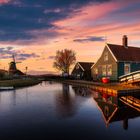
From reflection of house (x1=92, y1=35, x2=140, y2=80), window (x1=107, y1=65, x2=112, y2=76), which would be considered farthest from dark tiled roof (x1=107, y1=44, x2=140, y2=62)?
window (x1=107, y1=65, x2=112, y2=76)

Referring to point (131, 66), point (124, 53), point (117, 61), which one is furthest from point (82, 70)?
point (117, 61)

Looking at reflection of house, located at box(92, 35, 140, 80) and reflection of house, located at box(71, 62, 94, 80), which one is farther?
reflection of house, located at box(71, 62, 94, 80)

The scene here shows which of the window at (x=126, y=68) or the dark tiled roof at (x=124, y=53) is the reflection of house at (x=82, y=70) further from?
the window at (x=126, y=68)

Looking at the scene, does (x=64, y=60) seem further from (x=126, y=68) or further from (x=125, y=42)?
(x=126, y=68)

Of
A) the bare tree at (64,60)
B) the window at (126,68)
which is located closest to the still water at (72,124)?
the window at (126,68)

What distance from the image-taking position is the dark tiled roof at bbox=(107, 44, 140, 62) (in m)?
42.2

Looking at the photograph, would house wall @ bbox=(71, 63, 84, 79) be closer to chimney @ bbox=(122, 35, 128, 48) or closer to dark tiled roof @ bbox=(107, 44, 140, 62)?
chimney @ bbox=(122, 35, 128, 48)

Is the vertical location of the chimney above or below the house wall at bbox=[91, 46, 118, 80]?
above

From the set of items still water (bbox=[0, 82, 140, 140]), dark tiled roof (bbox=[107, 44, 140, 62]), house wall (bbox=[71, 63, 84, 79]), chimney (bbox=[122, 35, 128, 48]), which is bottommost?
still water (bbox=[0, 82, 140, 140])

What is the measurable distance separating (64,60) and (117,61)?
45.2 metres

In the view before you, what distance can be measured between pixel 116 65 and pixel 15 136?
33127 mm

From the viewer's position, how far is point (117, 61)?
4059cm

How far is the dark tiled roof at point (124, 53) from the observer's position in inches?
1663

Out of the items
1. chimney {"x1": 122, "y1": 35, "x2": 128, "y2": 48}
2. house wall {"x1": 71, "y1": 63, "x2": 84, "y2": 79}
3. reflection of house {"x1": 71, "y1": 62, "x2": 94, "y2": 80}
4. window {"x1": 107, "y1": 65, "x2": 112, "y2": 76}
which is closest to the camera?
window {"x1": 107, "y1": 65, "x2": 112, "y2": 76}
